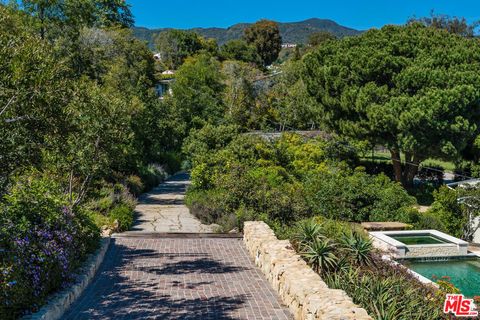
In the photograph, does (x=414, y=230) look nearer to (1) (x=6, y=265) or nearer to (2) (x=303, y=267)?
(2) (x=303, y=267)

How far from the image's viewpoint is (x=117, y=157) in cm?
1138

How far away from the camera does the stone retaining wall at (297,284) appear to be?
266 inches

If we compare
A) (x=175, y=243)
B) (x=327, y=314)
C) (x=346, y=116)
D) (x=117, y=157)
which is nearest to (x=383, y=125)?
(x=346, y=116)

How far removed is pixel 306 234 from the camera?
1072 cm

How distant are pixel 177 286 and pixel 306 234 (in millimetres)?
3100

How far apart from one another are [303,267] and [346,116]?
775 inches

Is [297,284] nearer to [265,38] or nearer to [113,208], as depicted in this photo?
[113,208]

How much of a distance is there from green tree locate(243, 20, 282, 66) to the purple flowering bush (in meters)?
81.8

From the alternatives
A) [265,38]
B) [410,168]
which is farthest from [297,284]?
[265,38]

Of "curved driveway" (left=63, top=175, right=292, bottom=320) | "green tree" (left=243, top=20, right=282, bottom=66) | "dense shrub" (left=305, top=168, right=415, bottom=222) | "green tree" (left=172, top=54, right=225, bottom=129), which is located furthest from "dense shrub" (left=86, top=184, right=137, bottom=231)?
"green tree" (left=243, top=20, right=282, bottom=66)

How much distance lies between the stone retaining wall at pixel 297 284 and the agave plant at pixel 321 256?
23cm

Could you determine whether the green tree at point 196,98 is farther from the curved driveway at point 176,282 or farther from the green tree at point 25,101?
the green tree at point 25,101

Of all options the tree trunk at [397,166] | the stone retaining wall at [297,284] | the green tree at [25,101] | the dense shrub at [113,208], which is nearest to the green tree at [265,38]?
the tree trunk at [397,166]

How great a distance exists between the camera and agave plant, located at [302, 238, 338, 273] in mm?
Answer: 9633
